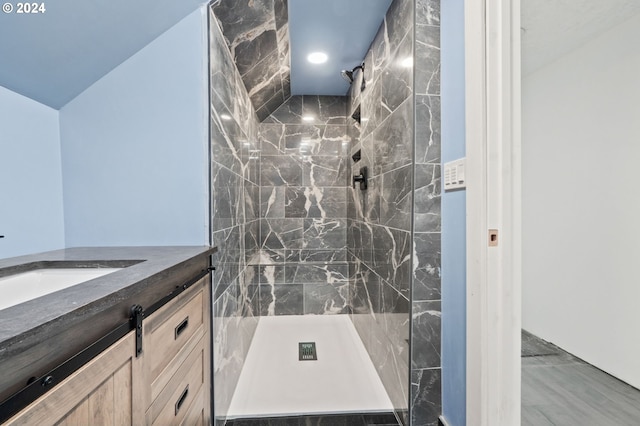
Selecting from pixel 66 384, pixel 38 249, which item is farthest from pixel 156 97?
pixel 66 384

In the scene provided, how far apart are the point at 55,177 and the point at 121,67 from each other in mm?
585

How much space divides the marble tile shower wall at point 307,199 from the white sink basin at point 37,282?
2.23m

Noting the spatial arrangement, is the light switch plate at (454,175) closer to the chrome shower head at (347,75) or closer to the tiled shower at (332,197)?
the tiled shower at (332,197)

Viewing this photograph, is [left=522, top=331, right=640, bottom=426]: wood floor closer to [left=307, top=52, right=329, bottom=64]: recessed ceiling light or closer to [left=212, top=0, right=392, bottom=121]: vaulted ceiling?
[left=212, top=0, right=392, bottom=121]: vaulted ceiling

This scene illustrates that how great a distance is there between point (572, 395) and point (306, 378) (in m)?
1.67

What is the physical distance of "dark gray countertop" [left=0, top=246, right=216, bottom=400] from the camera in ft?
1.33

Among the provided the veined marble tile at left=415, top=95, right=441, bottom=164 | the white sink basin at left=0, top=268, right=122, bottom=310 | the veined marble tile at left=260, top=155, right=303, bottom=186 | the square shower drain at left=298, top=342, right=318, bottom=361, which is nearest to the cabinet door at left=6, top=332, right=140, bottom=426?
the white sink basin at left=0, top=268, right=122, bottom=310

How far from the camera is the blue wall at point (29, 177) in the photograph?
3.36 feet

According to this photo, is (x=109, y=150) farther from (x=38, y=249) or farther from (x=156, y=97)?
(x=38, y=249)

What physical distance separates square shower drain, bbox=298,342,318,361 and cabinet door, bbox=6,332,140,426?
1.68 m

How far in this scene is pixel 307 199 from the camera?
3207 mm

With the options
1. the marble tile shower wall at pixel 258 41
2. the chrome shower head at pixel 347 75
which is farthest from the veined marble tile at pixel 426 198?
the chrome shower head at pixel 347 75

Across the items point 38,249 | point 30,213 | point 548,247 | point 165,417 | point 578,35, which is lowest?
point 165,417

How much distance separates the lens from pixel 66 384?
0.49 m
